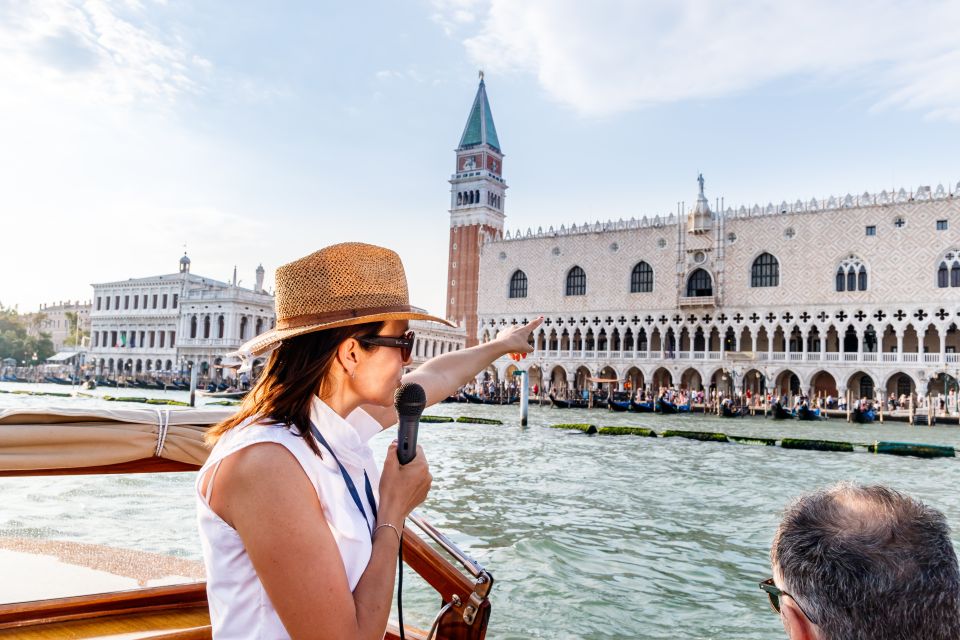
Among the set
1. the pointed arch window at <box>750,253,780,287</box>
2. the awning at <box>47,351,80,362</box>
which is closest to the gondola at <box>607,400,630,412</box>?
the pointed arch window at <box>750,253,780,287</box>

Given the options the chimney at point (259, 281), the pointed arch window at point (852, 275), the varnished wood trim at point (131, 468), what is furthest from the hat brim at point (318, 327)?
the chimney at point (259, 281)

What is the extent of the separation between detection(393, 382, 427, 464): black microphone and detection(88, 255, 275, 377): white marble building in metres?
38.1

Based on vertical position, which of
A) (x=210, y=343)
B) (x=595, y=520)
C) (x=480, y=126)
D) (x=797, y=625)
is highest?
(x=480, y=126)

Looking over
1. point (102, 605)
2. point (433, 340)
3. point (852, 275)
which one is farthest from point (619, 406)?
point (102, 605)

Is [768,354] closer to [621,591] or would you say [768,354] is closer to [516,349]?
[621,591]

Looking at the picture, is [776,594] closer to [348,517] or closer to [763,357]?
[348,517]

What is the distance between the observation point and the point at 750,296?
25.0 meters

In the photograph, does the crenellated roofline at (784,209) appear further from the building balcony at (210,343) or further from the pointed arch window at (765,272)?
the building balcony at (210,343)

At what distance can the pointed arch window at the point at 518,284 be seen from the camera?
30625mm

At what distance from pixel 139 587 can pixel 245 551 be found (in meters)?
1.16

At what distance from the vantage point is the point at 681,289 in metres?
26.3

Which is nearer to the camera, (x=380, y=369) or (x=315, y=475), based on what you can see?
(x=315, y=475)

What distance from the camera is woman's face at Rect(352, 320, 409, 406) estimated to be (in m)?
1.06

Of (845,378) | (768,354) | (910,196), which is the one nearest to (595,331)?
(768,354)
